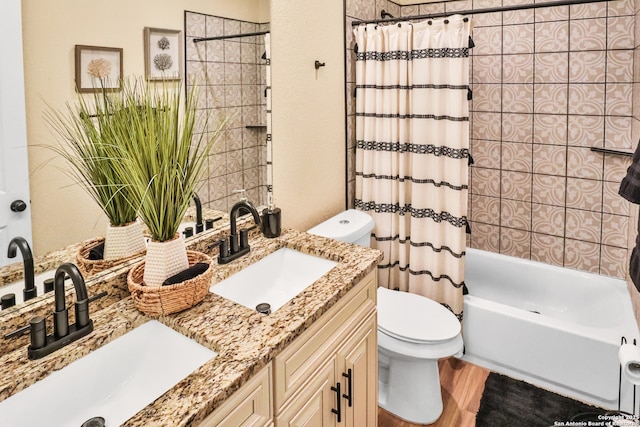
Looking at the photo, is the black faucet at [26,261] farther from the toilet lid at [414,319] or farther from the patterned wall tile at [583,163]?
the patterned wall tile at [583,163]

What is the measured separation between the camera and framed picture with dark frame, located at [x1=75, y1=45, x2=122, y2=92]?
1.16m

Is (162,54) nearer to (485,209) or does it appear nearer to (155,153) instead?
(155,153)

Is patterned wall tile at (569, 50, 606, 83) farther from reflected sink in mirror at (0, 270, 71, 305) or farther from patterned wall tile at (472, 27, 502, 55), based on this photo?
reflected sink in mirror at (0, 270, 71, 305)

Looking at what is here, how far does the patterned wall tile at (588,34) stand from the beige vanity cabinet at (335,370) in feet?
7.01

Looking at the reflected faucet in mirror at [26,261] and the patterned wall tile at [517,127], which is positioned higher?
the patterned wall tile at [517,127]

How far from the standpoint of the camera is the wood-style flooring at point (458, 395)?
2.12 meters

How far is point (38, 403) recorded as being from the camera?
914 mm

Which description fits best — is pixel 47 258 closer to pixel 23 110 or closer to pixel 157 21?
pixel 23 110

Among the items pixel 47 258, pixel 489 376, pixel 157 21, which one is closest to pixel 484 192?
pixel 489 376

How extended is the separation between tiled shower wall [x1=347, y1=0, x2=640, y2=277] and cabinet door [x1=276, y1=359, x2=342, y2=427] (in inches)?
60.0

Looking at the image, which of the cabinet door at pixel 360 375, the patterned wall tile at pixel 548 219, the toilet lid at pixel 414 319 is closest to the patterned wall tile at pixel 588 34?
the patterned wall tile at pixel 548 219

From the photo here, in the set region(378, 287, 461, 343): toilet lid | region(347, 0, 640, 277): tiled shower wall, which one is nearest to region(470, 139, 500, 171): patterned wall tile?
region(347, 0, 640, 277): tiled shower wall

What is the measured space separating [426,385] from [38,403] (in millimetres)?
1697

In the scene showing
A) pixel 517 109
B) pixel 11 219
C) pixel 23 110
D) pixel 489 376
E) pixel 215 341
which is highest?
pixel 517 109
